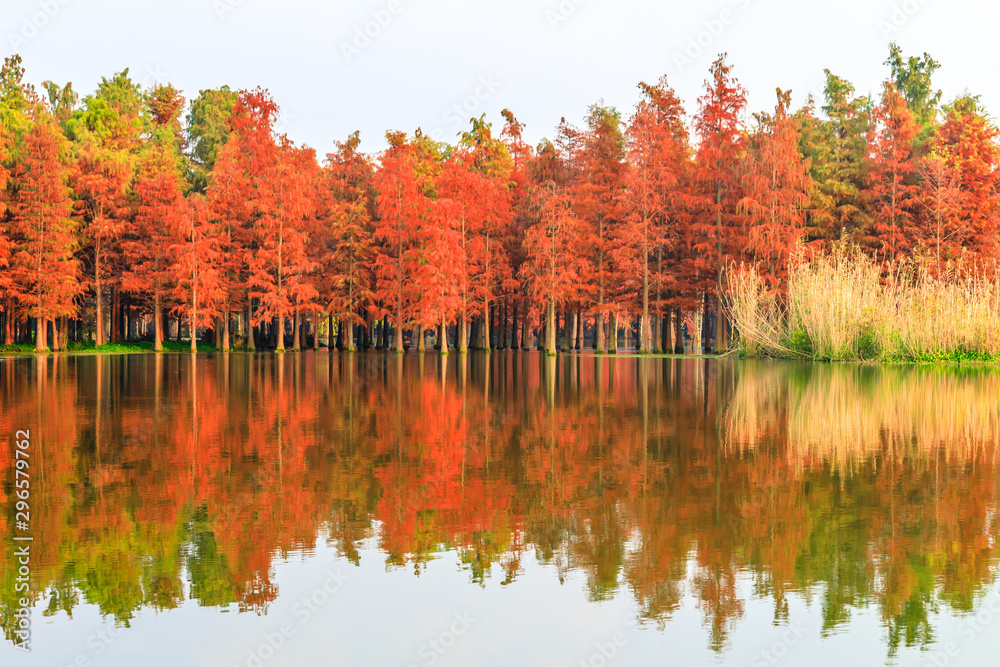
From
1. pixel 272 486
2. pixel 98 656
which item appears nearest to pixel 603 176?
pixel 272 486

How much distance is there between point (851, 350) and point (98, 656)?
119 ft

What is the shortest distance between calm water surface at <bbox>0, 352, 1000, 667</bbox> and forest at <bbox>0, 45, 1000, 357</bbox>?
142ft

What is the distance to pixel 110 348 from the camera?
59.9 meters

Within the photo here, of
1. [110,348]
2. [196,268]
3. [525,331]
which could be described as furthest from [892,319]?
[525,331]

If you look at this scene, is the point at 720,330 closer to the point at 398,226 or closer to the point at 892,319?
the point at 892,319

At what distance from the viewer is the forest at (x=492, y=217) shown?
56344mm

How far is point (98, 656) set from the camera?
16.5 feet

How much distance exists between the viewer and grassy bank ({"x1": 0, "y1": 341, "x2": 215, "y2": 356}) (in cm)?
5700

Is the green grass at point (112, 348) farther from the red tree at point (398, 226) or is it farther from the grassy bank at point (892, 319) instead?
the grassy bank at point (892, 319)

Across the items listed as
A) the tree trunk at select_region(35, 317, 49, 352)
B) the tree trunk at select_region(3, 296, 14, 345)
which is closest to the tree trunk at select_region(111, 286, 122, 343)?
the tree trunk at select_region(3, 296, 14, 345)

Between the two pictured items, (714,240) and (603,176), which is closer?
(714,240)

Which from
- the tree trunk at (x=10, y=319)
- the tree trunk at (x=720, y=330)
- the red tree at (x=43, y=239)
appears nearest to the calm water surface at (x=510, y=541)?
the tree trunk at (x=720, y=330)

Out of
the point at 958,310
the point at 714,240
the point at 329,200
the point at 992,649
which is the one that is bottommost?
the point at 992,649

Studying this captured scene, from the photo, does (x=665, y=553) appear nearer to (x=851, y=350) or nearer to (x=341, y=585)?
(x=341, y=585)
